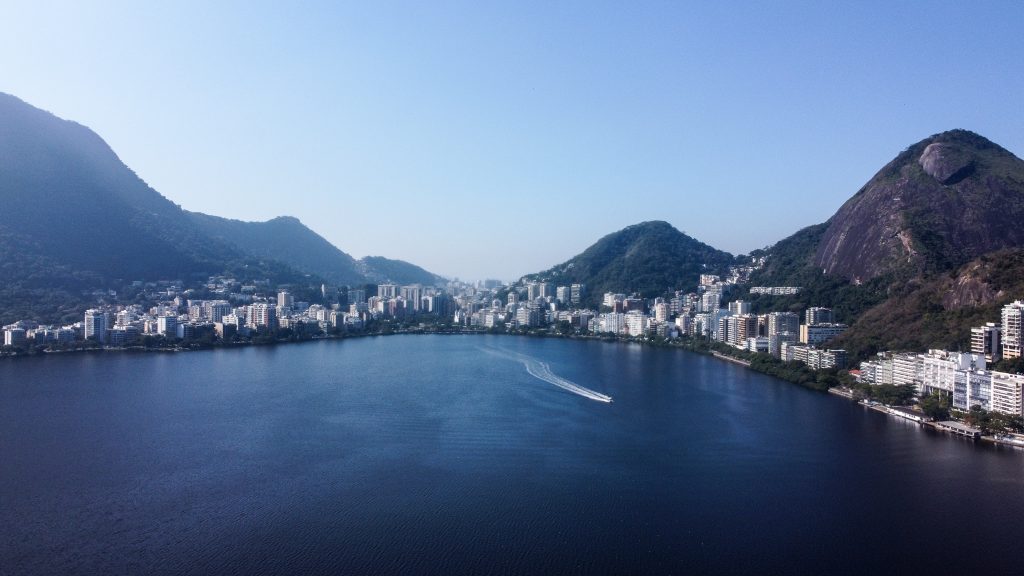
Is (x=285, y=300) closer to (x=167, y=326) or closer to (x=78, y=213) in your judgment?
(x=78, y=213)

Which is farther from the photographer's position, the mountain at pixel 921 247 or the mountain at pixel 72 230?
the mountain at pixel 72 230

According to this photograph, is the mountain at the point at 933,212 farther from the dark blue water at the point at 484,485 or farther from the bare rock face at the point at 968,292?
the dark blue water at the point at 484,485

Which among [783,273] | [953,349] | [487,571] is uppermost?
[783,273]

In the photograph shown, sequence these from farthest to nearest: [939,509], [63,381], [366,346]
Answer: [366,346], [63,381], [939,509]

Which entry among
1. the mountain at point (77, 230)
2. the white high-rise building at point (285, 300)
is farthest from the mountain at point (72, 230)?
the white high-rise building at point (285, 300)

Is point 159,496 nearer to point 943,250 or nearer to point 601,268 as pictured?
point 943,250

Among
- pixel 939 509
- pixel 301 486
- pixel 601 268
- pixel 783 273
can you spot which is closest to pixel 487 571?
pixel 301 486

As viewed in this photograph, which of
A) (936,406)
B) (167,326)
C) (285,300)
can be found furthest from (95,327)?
(936,406)
